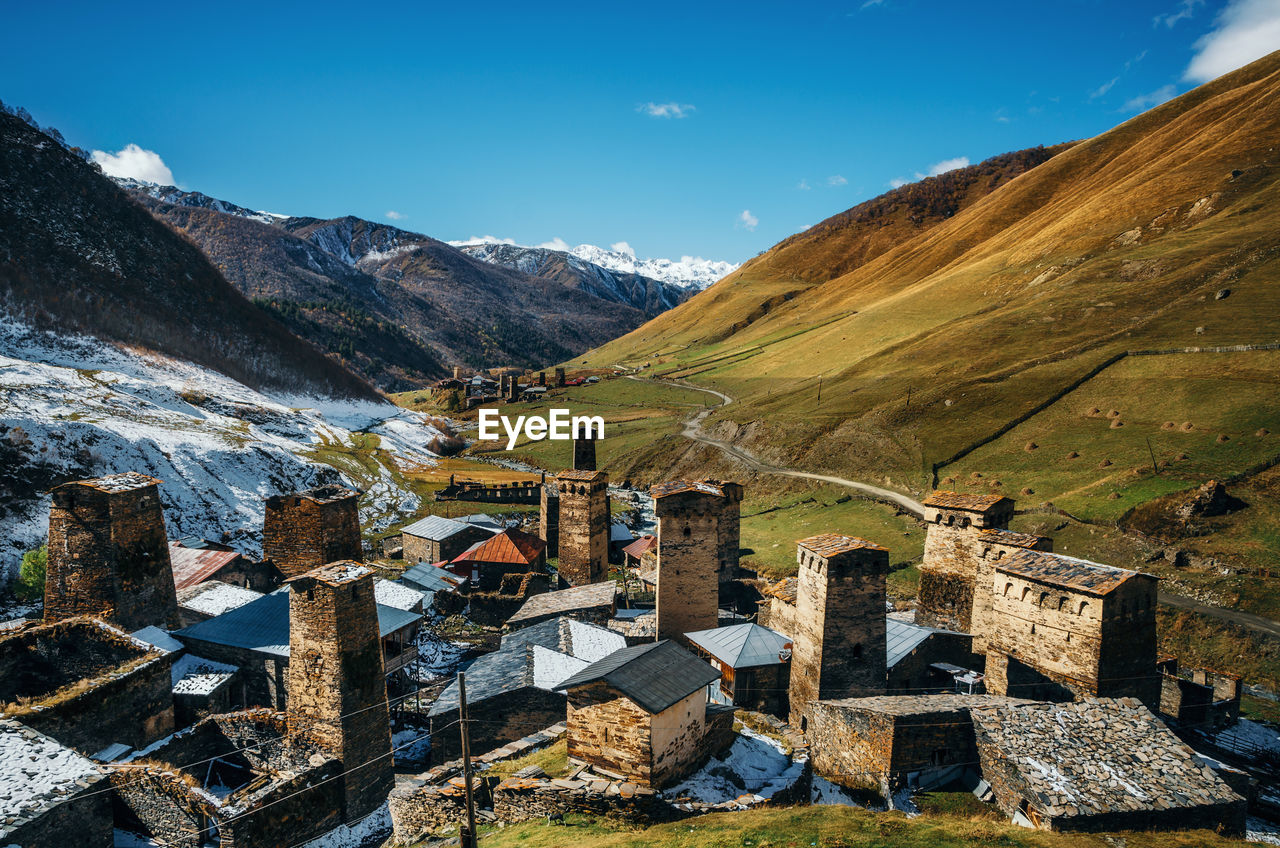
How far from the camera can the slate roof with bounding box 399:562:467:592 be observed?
3616 centimetres

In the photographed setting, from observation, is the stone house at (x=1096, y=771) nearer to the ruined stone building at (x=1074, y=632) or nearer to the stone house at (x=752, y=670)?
the ruined stone building at (x=1074, y=632)

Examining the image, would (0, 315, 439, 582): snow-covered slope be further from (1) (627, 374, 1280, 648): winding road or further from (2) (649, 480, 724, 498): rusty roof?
(1) (627, 374, 1280, 648): winding road

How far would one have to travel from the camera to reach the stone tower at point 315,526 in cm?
2617

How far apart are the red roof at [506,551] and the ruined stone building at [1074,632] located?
2710 cm

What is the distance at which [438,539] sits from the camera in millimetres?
44188

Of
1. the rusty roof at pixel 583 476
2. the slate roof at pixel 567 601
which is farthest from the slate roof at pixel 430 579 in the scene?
the rusty roof at pixel 583 476

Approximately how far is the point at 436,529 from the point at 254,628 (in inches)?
919

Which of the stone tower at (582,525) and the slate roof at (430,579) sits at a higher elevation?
the stone tower at (582,525)

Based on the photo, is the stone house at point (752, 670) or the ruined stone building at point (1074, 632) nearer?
the ruined stone building at point (1074, 632)

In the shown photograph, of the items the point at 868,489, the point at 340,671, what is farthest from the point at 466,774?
the point at 868,489

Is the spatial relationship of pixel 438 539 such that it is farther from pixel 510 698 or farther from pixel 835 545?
pixel 835 545

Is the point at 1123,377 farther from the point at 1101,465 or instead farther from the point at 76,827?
the point at 76,827

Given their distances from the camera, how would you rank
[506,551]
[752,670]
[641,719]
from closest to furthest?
[641,719] → [752,670] → [506,551]

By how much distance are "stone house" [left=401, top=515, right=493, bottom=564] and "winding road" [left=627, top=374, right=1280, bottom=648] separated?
31.9 metres
